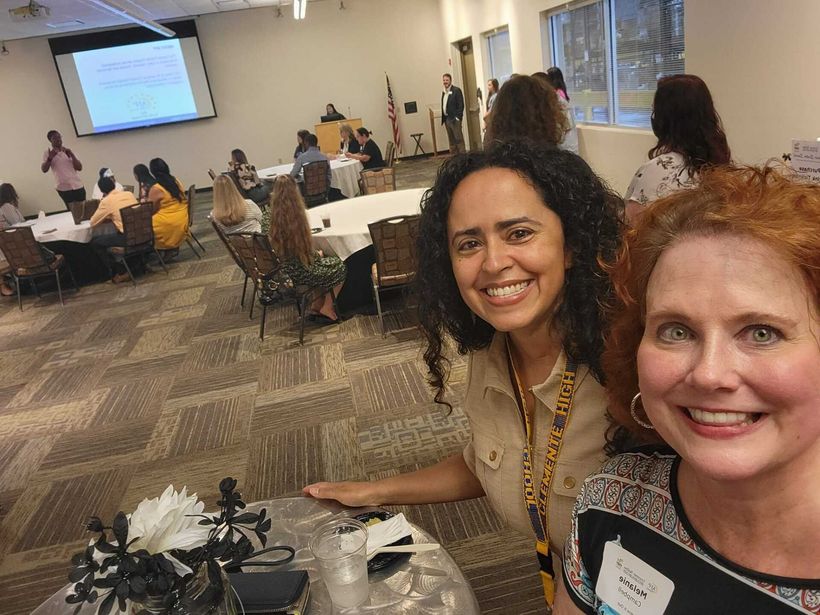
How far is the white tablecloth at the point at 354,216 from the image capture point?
464 cm

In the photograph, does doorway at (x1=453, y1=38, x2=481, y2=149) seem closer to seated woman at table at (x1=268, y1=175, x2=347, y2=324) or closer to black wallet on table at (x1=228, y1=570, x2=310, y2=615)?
seated woman at table at (x1=268, y1=175, x2=347, y2=324)

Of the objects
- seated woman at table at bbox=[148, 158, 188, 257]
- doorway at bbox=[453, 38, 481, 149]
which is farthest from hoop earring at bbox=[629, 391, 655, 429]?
doorway at bbox=[453, 38, 481, 149]

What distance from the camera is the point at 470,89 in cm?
1312

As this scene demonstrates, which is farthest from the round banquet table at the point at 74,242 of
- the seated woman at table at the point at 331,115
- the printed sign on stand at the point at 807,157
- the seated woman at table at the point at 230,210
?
the printed sign on stand at the point at 807,157

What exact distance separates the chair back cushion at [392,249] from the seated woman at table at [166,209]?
3.73 metres

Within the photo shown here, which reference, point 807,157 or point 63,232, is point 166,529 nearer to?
point 807,157

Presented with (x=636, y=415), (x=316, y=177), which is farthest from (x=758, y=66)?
(x=316, y=177)

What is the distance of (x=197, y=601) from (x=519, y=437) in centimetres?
72

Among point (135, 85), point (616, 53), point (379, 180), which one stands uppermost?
point (135, 85)

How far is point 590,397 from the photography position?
3.97 feet

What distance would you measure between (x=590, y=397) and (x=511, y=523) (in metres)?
0.40

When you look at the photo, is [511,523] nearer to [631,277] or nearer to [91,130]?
[631,277]

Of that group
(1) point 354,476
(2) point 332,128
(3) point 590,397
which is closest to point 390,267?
(1) point 354,476

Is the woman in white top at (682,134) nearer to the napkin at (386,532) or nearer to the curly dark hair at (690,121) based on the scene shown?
the curly dark hair at (690,121)
